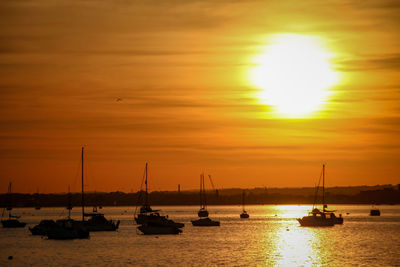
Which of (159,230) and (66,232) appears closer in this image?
(66,232)

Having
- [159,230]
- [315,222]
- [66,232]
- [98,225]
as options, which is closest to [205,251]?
[66,232]

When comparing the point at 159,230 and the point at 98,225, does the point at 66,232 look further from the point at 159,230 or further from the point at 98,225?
the point at 159,230

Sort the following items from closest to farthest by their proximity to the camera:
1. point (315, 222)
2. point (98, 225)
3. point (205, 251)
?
point (205, 251), point (98, 225), point (315, 222)

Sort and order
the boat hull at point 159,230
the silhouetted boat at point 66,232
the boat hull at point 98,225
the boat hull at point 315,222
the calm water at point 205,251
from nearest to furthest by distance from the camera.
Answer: the calm water at point 205,251 < the silhouetted boat at point 66,232 < the boat hull at point 159,230 < the boat hull at point 98,225 < the boat hull at point 315,222

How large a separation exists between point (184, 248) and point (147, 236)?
3337 cm

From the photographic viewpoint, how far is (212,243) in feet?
397

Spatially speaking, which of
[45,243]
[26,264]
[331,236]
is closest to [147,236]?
[45,243]

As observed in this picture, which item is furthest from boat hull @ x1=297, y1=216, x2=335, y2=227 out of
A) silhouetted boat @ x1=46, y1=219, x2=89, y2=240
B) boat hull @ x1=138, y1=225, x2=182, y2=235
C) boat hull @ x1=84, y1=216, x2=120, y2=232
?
silhouetted boat @ x1=46, y1=219, x2=89, y2=240

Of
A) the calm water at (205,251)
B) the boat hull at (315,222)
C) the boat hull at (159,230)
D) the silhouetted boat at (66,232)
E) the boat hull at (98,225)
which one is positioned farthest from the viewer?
the boat hull at (315,222)

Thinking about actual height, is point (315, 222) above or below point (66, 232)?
below

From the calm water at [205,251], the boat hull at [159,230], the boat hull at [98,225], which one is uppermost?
the boat hull at [98,225]

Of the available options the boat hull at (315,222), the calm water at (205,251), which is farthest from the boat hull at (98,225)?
the boat hull at (315,222)

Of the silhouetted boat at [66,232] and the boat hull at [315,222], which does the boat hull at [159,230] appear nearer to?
the silhouetted boat at [66,232]

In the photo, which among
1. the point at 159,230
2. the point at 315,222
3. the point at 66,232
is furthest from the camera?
the point at 315,222
